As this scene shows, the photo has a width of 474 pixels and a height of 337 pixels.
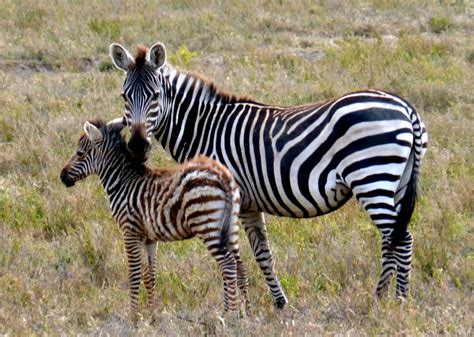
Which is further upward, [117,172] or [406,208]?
[406,208]

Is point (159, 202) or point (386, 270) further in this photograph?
point (386, 270)

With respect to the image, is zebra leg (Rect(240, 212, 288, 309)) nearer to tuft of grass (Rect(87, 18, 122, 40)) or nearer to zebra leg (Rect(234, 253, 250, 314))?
zebra leg (Rect(234, 253, 250, 314))

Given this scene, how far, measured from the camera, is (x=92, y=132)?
7281 mm

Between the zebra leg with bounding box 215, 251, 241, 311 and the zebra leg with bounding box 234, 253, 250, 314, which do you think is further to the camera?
the zebra leg with bounding box 234, 253, 250, 314

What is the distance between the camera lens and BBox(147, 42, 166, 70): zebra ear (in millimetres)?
7383

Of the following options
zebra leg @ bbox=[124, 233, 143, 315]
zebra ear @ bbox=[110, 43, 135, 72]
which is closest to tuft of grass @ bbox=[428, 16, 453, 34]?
zebra ear @ bbox=[110, 43, 135, 72]

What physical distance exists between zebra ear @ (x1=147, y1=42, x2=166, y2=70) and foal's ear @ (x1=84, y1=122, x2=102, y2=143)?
692 millimetres

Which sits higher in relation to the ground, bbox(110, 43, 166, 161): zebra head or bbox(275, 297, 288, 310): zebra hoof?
bbox(110, 43, 166, 161): zebra head

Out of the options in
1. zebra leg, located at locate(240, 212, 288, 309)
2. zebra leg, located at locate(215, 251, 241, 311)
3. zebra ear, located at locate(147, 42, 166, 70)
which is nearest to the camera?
zebra leg, located at locate(215, 251, 241, 311)

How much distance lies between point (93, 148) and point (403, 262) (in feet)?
8.51

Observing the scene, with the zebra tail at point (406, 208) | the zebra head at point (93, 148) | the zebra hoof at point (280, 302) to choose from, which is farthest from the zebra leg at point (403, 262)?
the zebra head at point (93, 148)

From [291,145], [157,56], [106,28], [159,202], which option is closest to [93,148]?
[157,56]

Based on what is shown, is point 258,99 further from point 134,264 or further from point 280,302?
point 134,264

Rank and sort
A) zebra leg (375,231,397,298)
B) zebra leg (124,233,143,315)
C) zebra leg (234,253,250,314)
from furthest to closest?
zebra leg (234,253,250,314) < zebra leg (375,231,397,298) < zebra leg (124,233,143,315)
